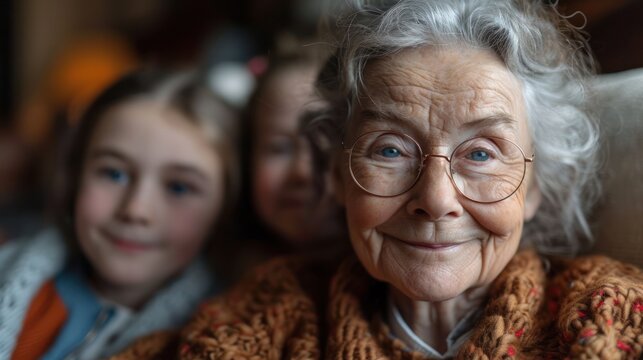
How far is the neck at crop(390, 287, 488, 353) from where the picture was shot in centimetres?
115

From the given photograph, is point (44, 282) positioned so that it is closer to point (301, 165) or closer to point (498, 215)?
point (301, 165)

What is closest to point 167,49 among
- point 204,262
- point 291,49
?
point 291,49

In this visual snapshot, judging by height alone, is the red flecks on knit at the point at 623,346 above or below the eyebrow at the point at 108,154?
below

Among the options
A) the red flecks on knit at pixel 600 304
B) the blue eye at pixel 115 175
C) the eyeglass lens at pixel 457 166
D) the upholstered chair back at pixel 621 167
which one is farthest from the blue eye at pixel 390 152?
the blue eye at pixel 115 175

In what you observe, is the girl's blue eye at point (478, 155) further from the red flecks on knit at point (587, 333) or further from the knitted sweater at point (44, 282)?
the knitted sweater at point (44, 282)

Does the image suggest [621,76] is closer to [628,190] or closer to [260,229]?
[628,190]

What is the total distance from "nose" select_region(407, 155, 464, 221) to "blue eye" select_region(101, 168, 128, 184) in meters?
0.94

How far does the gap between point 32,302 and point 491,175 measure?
1.17 m

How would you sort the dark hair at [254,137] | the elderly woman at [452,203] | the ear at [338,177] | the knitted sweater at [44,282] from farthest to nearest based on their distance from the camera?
the dark hair at [254,137] < the knitted sweater at [44,282] < the ear at [338,177] < the elderly woman at [452,203]

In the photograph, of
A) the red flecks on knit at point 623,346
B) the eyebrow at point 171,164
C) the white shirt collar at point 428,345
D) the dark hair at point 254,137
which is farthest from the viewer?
the dark hair at point 254,137

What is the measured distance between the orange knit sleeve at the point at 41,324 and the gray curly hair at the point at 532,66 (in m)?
0.87

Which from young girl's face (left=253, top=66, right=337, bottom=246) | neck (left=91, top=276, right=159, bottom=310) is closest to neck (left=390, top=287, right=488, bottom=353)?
young girl's face (left=253, top=66, right=337, bottom=246)

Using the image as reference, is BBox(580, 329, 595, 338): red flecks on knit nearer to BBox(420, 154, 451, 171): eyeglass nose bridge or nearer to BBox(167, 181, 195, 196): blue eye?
BBox(420, 154, 451, 171): eyeglass nose bridge

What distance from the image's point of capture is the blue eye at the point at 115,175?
1671 millimetres
